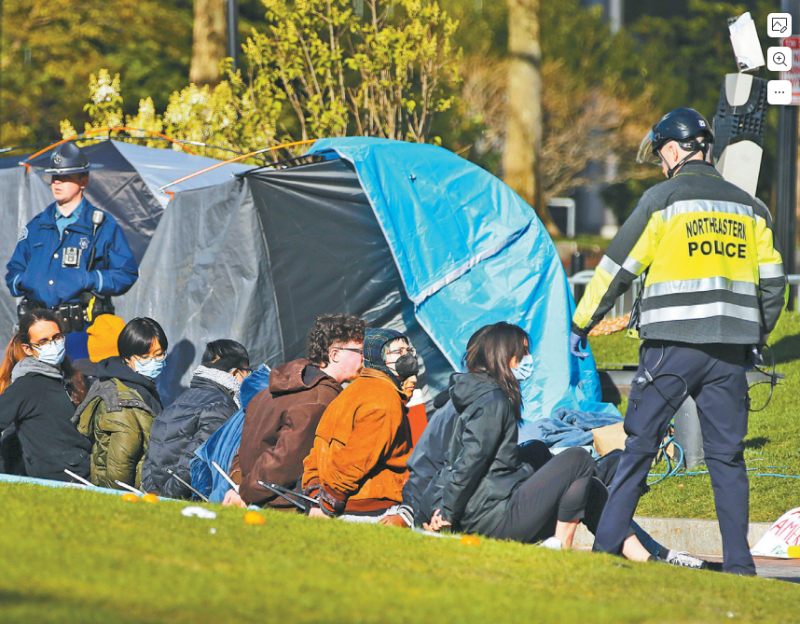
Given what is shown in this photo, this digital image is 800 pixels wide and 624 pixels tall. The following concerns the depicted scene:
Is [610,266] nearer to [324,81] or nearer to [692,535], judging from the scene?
[692,535]

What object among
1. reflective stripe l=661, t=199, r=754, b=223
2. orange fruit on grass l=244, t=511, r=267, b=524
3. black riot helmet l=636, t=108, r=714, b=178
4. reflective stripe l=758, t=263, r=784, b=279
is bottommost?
orange fruit on grass l=244, t=511, r=267, b=524

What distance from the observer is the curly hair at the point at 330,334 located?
216 inches

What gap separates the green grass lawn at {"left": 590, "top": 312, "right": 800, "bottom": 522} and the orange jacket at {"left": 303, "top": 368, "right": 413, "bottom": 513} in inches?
81.1

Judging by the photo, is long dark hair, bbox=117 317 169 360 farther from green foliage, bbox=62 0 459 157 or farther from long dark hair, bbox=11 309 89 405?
green foliage, bbox=62 0 459 157

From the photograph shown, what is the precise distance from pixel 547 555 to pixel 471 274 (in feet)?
13.1

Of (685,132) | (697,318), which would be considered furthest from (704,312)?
(685,132)

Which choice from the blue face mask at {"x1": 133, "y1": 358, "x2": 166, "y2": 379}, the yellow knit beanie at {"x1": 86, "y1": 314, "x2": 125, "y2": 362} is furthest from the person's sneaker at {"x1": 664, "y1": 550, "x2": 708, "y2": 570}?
the yellow knit beanie at {"x1": 86, "y1": 314, "x2": 125, "y2": 362}

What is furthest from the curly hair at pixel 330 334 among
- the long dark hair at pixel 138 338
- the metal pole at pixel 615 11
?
the metal pole at pixel 615 11

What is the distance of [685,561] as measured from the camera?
16.8 feet

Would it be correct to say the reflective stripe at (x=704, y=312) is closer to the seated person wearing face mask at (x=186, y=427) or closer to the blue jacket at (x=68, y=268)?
the seated person wearing face mask at (x=186, y=427)

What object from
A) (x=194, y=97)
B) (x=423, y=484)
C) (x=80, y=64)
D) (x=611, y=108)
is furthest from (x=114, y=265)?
(x=611, y=108)

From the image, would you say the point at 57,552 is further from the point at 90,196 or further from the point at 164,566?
the point at 90,196

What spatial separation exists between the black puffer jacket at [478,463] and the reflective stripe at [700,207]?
42.5 inches

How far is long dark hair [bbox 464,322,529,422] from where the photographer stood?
16.0ft
